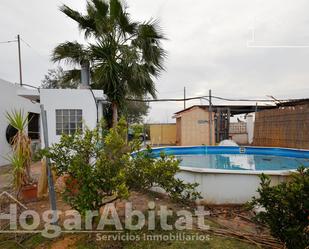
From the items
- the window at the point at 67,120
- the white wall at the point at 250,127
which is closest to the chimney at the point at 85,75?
the window at the point at 67,120

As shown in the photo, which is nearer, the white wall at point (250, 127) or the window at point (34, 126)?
the window at point (34, 126)

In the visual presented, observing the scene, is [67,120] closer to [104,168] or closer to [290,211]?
[104,168]

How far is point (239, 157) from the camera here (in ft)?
33.7

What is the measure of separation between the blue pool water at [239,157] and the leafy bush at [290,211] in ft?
19.3

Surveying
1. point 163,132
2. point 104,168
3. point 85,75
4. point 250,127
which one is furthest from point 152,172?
point 250,127

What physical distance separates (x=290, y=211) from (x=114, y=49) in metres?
8.26

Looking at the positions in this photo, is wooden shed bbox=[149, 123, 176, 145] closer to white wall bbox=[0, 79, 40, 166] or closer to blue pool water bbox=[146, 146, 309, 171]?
blue pool water bbox=[146, 146, 309, 171]

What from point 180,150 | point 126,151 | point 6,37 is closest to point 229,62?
point 180,150

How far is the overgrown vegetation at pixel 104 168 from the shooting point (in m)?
2.40

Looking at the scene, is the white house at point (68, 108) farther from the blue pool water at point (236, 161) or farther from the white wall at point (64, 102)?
the blue pool water at point (236, 161)

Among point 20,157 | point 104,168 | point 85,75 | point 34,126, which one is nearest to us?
point 104,168

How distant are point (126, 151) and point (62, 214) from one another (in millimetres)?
1913

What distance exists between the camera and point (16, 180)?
3.67 meters

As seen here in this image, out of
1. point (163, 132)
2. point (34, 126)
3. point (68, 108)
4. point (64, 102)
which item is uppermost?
point (64, 102)
